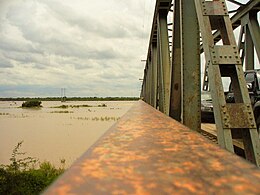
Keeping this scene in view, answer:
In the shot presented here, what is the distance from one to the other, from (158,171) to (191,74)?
2.55 m

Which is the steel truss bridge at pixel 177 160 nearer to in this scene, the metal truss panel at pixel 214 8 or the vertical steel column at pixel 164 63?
the metal truss panel at pixel 214 8

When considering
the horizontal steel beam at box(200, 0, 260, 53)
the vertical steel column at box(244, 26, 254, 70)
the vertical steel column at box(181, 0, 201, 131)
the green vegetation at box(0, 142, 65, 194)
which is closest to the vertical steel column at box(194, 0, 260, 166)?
the vertical steel column at box(181, 0, 201, 131)

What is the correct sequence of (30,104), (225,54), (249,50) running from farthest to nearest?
(30,104), (249,50), (225,54)

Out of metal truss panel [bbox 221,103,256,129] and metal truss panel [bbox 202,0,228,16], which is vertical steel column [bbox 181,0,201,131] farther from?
metal truss panel [bbox 221,103,256,129]

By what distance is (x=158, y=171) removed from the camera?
70 centimetres

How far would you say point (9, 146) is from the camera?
67.5ft

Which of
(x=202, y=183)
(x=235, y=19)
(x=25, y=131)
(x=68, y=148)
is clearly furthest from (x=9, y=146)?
(x=202, y=183)

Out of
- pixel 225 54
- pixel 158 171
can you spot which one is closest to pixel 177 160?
pixel 158 171

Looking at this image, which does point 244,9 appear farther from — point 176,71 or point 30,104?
point 30,104

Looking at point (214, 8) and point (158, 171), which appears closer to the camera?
point (158, 171)

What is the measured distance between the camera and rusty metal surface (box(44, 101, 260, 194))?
0.58 metres

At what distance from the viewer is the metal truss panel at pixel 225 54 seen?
252cm

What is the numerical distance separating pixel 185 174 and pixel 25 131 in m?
28.9

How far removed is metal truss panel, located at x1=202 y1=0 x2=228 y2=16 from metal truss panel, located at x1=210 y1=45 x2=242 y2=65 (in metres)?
0.35
